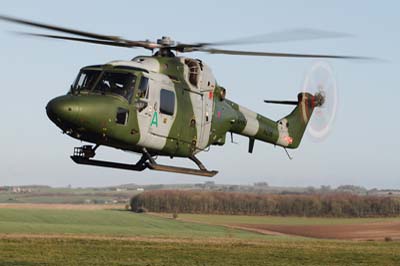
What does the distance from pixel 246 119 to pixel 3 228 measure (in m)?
27.3

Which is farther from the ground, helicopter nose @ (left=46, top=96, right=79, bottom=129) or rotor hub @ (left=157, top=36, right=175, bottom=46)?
rotor hub @ (left=157, top=36, right=175, bottom=46)

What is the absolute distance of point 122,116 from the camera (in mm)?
17516

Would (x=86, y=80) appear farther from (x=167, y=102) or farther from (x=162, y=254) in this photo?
(x=162, y=254)

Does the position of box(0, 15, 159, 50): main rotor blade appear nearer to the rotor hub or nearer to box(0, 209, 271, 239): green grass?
the rotor hub

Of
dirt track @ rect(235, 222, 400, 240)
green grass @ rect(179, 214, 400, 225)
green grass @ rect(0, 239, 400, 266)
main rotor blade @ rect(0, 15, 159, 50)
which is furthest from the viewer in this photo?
green grass @ rect(179, 214, 400, 225)

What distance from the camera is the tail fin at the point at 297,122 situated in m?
24.5

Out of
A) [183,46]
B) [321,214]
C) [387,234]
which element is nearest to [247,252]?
[183,46]

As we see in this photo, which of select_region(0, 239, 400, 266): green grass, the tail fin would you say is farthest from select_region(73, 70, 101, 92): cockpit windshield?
select_region(0, 239, 400, 266): green grass

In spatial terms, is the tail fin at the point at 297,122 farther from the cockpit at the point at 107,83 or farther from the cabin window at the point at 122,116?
the cabin window at the point at 122,116

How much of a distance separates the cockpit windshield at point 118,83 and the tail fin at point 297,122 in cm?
762

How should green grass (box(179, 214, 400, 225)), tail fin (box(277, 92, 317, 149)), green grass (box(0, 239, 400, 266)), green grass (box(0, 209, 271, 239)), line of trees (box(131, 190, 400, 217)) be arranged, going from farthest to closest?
line of trees (box(131, 190, 400, 217))
green grass (box(179, 214, 400, 225))
green grass (box(0, 209, 271, 239))
green grass (box(0, 239, 400, 266))
tail fin (box(277, 92, 317, 149))

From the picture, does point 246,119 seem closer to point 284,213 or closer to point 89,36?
point 89,36

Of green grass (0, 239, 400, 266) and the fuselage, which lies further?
green grass (0, 239, 400, 266)

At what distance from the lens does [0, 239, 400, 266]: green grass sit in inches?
1062
